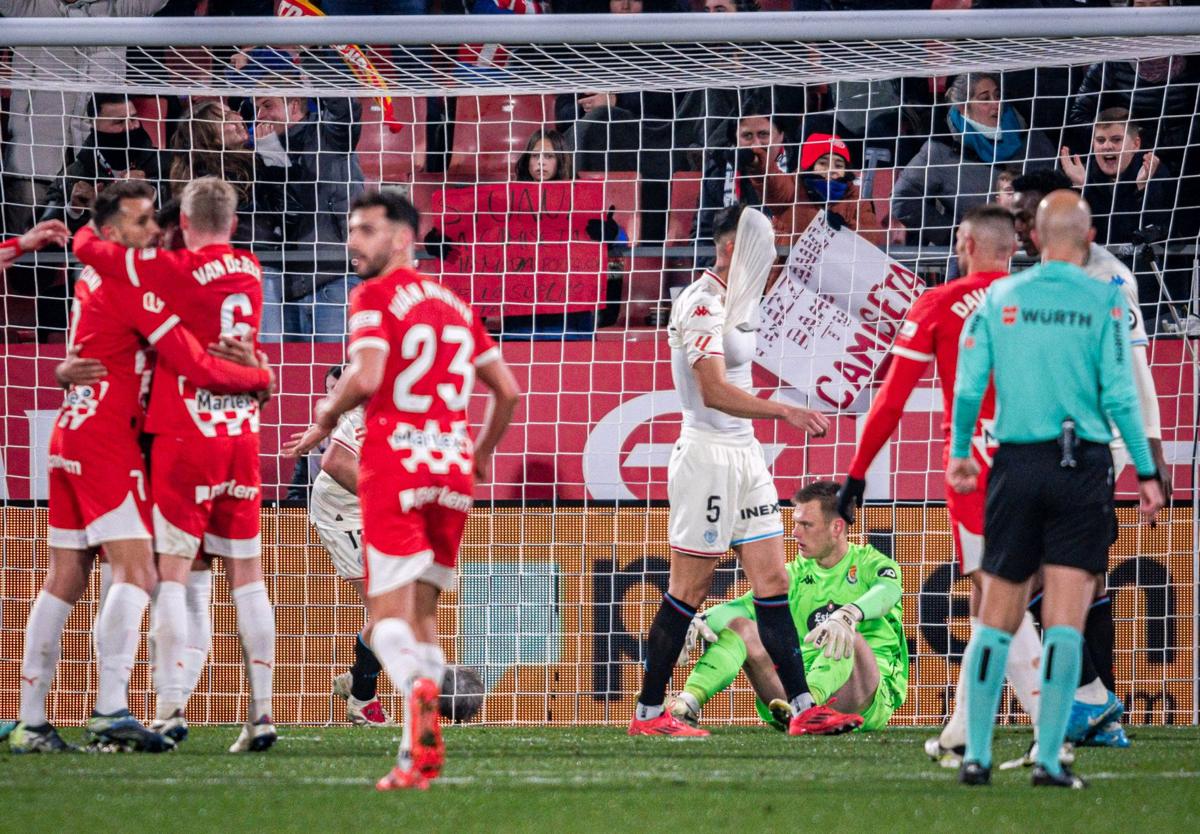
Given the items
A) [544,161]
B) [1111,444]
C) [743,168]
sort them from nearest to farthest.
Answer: [1111,444], [544,161], [743,168]

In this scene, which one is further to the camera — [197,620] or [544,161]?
[544,161]

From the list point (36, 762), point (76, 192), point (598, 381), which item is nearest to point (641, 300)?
point (598, 381)

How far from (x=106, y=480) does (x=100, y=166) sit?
3882 millimetres

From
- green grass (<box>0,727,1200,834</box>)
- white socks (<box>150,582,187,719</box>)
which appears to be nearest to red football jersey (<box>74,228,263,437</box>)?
white socks (<box>150,582,187,719</box>)

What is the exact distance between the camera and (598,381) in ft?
28.3

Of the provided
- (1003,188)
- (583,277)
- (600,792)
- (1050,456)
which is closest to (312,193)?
(583,277)

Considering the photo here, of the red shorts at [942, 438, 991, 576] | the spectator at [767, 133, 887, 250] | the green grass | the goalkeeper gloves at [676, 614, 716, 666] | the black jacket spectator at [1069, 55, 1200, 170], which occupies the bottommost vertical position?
the green grass

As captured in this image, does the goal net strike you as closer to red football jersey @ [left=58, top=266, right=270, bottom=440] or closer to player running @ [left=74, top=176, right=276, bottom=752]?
player running @ [left=74, top=176, right=276, bottom=752]

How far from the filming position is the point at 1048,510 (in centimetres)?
450

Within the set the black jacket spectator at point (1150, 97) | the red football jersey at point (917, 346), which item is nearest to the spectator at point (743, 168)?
the black jacket spectator at point (1150, 97)

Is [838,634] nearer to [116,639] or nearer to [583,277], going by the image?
[583,277]

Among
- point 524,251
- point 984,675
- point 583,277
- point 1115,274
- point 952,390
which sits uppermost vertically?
point 524,251

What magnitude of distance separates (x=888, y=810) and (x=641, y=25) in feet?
12.6

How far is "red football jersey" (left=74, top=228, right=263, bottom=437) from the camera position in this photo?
5.77m
